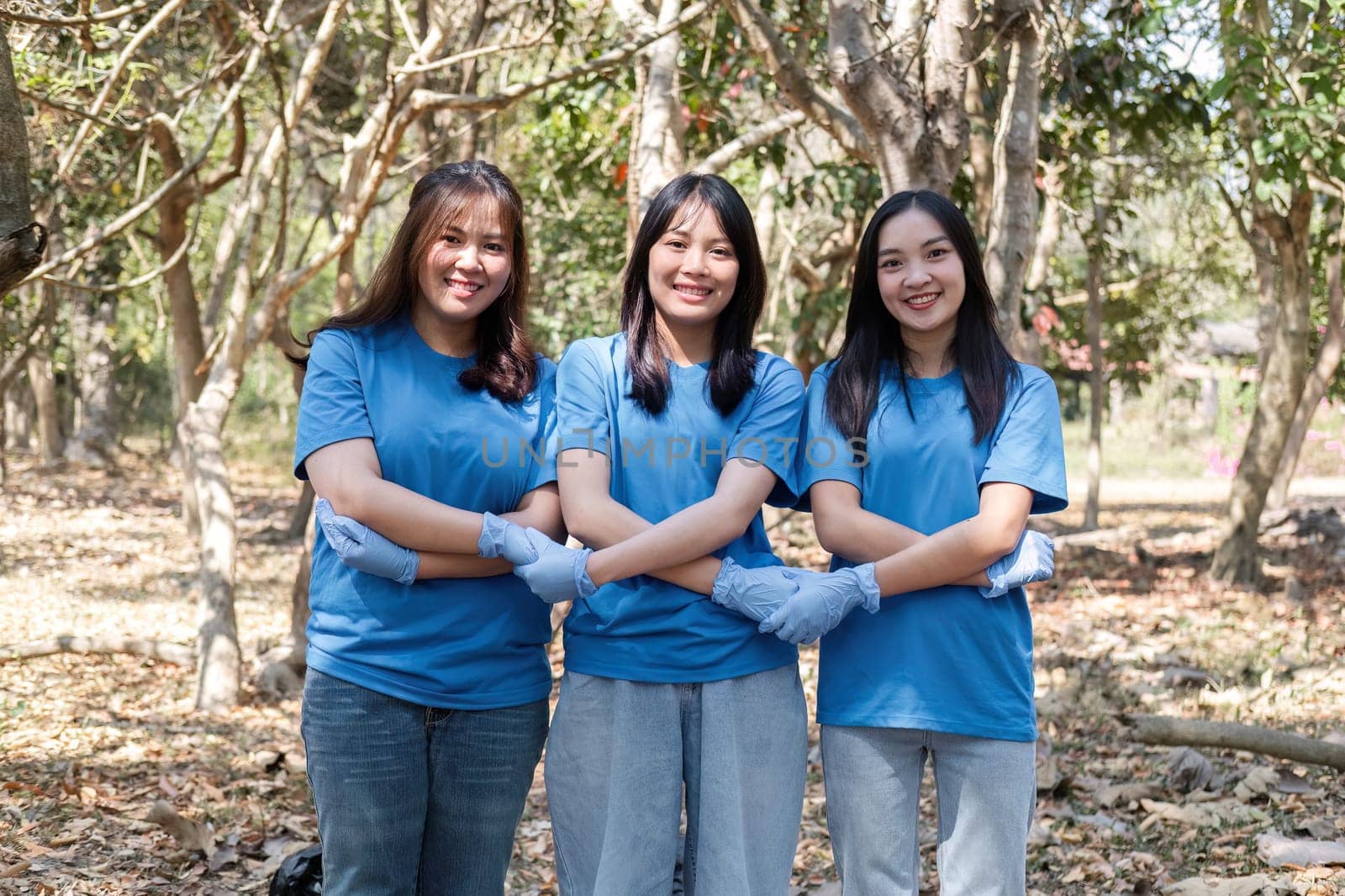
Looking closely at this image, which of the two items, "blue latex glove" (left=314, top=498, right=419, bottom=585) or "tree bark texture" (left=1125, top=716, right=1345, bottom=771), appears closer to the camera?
"blue latex glove" (left=314, top=498, right=419, bottom=585)

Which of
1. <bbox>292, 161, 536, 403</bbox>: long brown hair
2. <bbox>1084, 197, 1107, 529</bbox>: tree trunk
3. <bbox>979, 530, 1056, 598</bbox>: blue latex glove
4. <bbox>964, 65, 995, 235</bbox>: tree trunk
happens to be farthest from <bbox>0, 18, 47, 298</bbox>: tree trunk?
<bbox>1084, 197, 1107, 529</bbox>: tree trunk

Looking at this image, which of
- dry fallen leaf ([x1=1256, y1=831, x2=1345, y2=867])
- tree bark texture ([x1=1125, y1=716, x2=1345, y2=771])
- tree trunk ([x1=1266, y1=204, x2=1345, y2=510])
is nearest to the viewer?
dry fallen leaf ([x1=1256, y1=831, x2=1345, y2=867])

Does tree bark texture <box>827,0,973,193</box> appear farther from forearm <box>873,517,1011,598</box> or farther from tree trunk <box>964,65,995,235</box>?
tree trunk <box>964,65,995,235</box>

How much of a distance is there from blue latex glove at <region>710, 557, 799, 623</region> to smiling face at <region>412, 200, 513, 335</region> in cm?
72

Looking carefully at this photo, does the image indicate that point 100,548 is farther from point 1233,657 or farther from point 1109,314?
point 1109,314

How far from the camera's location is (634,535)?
2.26 meters

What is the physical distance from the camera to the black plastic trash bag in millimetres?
2943

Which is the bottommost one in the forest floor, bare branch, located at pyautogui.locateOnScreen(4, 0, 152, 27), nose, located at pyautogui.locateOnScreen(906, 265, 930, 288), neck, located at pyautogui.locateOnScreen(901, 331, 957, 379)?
the forest floor

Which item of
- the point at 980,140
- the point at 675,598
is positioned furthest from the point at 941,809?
the point at 980,140

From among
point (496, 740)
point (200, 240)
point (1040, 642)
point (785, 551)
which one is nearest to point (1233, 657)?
point (1040, 642)

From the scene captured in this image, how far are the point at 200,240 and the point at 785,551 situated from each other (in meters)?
7.94

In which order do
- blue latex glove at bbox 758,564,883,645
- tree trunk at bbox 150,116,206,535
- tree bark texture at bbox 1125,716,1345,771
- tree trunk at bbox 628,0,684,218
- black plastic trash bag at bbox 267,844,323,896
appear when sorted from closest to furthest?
blue latex glove at bbox 758,564,883,645
black plastic trash bag at bbox 267,844,323,896
tree bark texture at bbox 1125,716,1345,771
tree trunk at bbox 628,0,684,218
tree trunk at bbox 150,116,206,535

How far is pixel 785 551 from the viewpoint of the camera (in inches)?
397

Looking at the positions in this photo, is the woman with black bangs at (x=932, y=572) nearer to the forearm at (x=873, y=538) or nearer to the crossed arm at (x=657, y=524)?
the forearm at (x=873, y=538)
